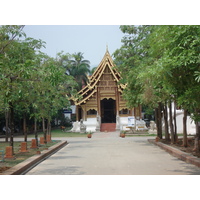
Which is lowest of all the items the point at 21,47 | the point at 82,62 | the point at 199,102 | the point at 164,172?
the point at 164,172

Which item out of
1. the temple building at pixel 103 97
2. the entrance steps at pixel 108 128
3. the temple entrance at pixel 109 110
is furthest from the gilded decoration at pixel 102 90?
the temple entrance at pixel 109 110

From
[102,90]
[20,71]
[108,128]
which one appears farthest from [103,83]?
[20,71]

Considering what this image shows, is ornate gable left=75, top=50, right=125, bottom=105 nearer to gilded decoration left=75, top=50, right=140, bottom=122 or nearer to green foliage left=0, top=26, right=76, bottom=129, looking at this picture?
gilded decoration left=75, top=50, right=140, bottom=122

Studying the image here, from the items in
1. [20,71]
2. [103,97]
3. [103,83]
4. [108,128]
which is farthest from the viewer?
[103,83]

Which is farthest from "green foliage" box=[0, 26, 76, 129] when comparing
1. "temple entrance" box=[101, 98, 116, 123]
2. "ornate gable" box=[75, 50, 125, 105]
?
"temple entrance" box=[101, 98, 116, 123]

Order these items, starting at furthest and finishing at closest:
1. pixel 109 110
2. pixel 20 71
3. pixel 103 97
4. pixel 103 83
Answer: pixel 109 110 → pixel 103 83 → pixel 103 97 → pixel 20 71

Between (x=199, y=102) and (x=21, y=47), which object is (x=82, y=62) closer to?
(x=21, y=47)

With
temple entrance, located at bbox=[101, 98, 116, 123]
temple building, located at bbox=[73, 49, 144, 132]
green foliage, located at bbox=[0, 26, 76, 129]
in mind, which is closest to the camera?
green foliage, located at bbox=[0, 26, 76, 129]

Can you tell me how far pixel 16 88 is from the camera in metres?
10.3

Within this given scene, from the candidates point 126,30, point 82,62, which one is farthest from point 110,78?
point 126,30

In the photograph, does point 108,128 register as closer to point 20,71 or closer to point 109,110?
point 109,110

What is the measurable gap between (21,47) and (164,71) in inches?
227

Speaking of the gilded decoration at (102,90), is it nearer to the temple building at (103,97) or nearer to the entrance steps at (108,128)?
the temple building at (103,97)

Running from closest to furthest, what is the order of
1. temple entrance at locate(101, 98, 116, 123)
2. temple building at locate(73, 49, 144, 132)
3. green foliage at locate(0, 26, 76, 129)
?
green foliage at locate(0, 26, 76, 129) < temple building at locate(73, 49, 144, 132) < temple entrance at locate(101, 98, 116, 123)
